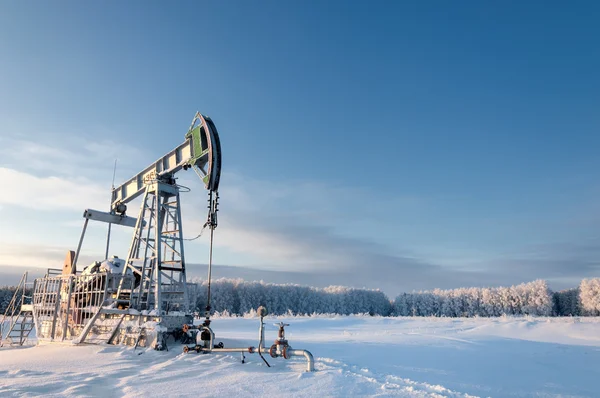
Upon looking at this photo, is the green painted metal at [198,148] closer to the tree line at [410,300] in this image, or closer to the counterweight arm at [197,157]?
the counterweight arm at [197,157]

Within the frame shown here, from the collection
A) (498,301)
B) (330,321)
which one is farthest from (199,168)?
(498,301)

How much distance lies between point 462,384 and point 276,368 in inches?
165

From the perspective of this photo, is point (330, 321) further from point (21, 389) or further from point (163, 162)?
point (21, 389)

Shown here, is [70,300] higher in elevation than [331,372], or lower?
higher

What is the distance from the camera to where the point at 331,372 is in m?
8.75

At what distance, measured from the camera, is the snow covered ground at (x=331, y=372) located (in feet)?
24.8

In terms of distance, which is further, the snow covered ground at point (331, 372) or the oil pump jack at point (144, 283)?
the oil pump jack at point (144, 283)

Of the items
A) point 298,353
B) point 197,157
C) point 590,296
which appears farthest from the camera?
point 590,296

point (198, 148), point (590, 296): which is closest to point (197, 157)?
point (198, 148)

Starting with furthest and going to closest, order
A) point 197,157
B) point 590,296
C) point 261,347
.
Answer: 1. point 590,296
2. point 197,157
3. point 261,347

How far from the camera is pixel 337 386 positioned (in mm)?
7523

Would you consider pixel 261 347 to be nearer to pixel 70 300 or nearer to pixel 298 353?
pixel 298 353

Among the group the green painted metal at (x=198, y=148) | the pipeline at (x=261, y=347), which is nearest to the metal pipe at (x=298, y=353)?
the pipeline at (x=261, y=347)

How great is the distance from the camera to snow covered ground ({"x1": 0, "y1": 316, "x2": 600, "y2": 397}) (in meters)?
7.56
